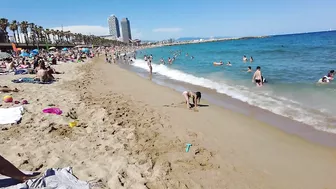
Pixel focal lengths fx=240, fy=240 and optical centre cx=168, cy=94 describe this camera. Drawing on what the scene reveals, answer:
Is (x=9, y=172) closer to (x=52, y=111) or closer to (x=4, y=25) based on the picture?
(x=52, y=111)

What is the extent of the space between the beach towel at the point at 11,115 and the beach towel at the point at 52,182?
3239 millimetres

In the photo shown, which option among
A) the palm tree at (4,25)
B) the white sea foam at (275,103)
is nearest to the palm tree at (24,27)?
the palm tree at (4,25)

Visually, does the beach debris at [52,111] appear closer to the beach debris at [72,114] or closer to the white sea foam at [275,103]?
the beach debris at [72,114]

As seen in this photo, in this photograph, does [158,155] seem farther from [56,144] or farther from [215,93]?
[215,93]

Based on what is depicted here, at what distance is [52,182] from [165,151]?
2.36 metres

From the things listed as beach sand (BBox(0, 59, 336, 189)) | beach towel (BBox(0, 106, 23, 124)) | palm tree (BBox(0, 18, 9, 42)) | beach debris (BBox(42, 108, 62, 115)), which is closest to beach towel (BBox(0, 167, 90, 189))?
beach sand (BBox(0, 59, 336, 189))

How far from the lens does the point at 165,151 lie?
5.17 metres

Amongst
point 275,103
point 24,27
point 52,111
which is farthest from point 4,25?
point 275,103

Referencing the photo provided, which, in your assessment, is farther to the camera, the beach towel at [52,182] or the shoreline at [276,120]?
the shoreline at [276,120]

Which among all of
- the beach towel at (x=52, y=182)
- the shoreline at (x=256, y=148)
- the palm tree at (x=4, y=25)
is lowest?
the shoreline at (x=256, y=148)

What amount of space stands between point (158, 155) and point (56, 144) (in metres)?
2.21

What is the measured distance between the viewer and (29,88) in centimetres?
1092

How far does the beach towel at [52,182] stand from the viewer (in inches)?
130

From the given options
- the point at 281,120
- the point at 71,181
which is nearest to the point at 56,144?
the point at 71,181
